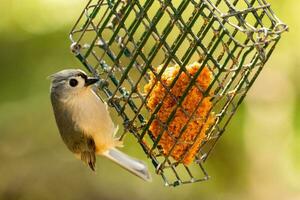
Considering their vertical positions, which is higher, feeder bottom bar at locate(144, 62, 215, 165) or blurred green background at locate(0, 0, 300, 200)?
blurred green background at locate(0, 0, 300, 200)

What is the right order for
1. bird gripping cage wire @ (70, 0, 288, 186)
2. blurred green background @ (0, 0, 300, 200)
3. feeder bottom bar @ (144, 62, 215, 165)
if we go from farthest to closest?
blurred green background @ (0, 0, 300, 200) < feeder bottom bar @ (144, 62, 215, 165) < bird gripping cage wire @ (70, 0, 288, 186)

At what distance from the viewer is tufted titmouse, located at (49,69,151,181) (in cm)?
366

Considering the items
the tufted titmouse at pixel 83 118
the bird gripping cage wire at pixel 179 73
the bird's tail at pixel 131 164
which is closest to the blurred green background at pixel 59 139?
the bird's tail at pixel 131 164

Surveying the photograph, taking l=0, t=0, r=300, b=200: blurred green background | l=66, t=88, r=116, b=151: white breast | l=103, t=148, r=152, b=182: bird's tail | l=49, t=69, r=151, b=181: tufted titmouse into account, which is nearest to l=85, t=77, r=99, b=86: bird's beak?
l=49, t=69, r=151, b=181: tufted titmouse

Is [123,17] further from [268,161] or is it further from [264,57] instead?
[268,161]

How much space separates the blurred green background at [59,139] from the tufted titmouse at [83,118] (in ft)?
9.92

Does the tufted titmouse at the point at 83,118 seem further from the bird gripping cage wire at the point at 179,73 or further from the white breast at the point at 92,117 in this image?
the bird gripping cage wire at the point at 179,73

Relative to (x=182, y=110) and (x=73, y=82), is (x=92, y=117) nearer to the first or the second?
(x=73, y=82)

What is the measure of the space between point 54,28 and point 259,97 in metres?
1.93

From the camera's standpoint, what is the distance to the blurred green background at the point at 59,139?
23.0 feet

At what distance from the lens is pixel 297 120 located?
274 inches

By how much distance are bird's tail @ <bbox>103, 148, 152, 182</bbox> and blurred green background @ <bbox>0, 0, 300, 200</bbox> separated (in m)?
2.82

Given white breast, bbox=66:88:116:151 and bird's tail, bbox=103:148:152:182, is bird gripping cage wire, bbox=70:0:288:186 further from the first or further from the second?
bird's tail, bbox=103:148:152:182

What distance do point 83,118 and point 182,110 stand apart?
2.21ft
